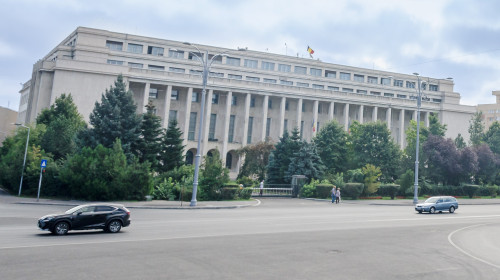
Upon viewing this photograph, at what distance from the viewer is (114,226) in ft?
55.8

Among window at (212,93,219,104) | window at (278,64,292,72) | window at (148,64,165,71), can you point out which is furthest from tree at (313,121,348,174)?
window at (148,64,165,71)

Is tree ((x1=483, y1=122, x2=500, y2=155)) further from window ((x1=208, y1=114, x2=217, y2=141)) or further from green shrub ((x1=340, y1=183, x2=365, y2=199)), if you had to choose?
window ((x1=208, y1=114, x2=217, y2=141))

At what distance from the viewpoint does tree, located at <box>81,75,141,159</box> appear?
3934 cm

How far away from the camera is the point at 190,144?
238ft

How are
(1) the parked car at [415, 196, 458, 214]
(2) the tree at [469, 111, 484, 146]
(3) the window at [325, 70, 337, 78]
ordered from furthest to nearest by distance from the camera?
(3) the window at [325, 70, 337, 78], (2) the tree at [469, 111, 484, 146], (1) the parked car at [415, 196, 458, 214]

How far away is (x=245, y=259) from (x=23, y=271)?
570 cm

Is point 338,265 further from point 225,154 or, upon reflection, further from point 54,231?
point 225,154

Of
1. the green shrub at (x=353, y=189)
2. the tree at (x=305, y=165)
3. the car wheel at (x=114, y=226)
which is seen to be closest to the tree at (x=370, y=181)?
the green shrub at (x=353, y=189)

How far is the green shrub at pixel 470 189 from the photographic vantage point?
48041 millimetres

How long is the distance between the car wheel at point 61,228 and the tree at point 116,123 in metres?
22.7

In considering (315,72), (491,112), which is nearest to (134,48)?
(315,72)

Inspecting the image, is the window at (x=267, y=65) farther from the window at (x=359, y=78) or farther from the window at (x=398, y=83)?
the window at (x=398, y=83)

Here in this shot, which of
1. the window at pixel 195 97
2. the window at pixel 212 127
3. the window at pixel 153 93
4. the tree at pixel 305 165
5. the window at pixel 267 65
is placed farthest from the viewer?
the window at pixel 267 65

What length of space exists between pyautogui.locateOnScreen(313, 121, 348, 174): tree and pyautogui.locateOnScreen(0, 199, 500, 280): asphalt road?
31.9 m
